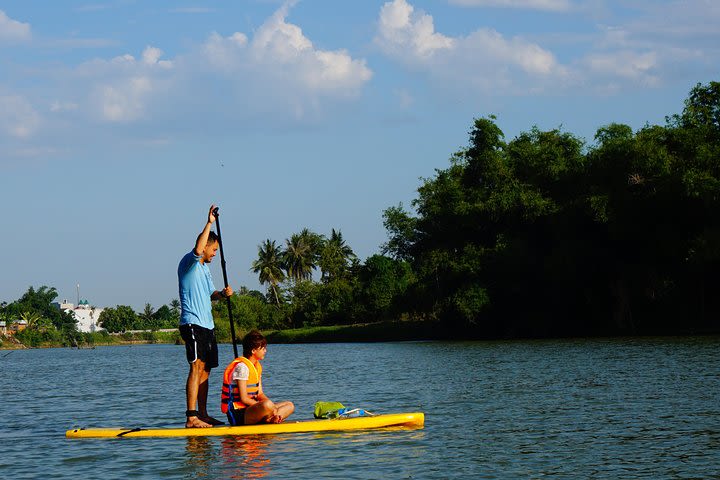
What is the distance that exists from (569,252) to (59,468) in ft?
164

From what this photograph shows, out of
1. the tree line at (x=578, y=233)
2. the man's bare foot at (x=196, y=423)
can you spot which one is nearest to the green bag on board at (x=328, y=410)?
the man's bare foot at (x=196, y=423)

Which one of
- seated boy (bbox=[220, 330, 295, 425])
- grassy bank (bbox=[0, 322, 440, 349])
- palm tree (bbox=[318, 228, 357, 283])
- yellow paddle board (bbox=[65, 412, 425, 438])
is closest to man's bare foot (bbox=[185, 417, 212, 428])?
yellow paddle board (bbox=[65, 412, 425, 438])

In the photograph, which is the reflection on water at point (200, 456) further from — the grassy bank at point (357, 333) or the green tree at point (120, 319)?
the green tree at point (120, 319)

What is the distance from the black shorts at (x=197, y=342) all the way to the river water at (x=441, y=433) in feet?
4.04

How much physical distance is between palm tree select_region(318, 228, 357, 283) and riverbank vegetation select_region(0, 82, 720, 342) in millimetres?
41526

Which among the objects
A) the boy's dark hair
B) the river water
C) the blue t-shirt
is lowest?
the river water

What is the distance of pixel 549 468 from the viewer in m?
11.4

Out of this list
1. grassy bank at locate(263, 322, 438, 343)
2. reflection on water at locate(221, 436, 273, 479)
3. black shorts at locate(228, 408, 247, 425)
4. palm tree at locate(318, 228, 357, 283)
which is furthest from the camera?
palm tree at locate(318, 228, 357, 283)

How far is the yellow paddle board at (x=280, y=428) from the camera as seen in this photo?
553 inches

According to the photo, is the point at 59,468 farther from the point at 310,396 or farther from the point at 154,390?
the point at 154,390

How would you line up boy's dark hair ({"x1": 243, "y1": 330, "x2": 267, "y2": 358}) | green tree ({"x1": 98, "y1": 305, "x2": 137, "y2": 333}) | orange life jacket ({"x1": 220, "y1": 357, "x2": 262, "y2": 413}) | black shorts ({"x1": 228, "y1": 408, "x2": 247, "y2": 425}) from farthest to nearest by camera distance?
green tree ({"x1": 98, "y1": 305, "x2": 137, "y2": 333}) < black shorts ({"x1": 228, "y1": 408, "x2": 247, "y2": 425}) < orange life jacket ({"x1": 220, "y1": 357, "x2": 262, "y2": 413}) < boy's dark hair ({"x1": 243, "y1": 330, "x2": 267, "y2": 358})

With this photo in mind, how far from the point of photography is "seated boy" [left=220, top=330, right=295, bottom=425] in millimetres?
13852

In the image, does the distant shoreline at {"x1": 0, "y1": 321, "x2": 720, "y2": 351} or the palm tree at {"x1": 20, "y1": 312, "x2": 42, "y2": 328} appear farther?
the palm tree at {"x1": 20, "y1": 312, "x2": 42, "y2": 328}

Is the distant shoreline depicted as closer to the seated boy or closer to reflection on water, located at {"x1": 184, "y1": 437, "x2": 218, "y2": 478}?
the seated boy
